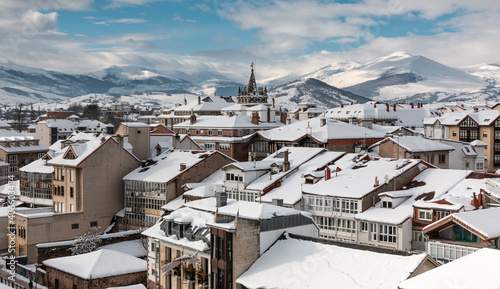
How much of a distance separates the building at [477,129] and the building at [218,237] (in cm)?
6381

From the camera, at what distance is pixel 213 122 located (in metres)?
102

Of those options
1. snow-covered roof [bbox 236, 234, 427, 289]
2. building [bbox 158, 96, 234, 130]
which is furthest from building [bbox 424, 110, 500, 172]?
snow-covered roof [bbox 236, 234, 427, 289]

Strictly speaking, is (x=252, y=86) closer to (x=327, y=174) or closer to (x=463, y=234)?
(x=327, y=174)

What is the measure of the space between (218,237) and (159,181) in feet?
94.6

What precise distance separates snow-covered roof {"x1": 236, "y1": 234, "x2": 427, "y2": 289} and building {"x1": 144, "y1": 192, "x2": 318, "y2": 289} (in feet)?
3.24

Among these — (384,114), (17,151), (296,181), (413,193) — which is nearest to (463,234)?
(413,193)

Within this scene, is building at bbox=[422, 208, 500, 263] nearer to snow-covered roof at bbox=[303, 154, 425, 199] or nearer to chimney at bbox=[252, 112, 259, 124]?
snow-covered roof at bbox=[303, 154, 425, 199]

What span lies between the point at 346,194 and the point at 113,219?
3070cm

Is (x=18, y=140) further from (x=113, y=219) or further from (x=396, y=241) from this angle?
(x=396, y=241)

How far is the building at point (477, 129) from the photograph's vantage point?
94062 mm

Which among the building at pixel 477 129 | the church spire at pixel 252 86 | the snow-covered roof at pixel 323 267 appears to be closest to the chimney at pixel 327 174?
the snow-covered roof at pixel 323 267

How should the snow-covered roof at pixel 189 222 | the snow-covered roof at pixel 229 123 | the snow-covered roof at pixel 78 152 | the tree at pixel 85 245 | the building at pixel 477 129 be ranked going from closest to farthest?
the snow-covered roof at pixel 189 222, the tree at pixel 85 245, the snow-covered roof at pixel 78 152, the building at pixel 477 129, the snow-covered roof at pixel 229 123

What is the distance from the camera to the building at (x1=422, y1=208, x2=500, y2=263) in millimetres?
32562

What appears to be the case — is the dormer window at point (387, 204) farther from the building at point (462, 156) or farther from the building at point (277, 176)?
the building at point (462, 156)
